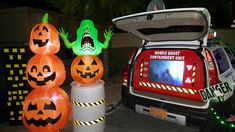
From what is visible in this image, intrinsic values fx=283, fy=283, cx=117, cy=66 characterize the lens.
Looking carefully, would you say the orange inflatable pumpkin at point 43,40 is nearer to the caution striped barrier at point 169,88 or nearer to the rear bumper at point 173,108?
the rear bumper at point 173,108

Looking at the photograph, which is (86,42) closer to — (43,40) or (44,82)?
(43,40)

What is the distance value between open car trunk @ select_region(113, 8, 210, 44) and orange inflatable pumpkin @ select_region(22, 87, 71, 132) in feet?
6.23

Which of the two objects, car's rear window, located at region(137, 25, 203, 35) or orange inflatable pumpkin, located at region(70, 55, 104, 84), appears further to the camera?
orange inflatable pumpkin, located at region(70, 55, 104, 84)

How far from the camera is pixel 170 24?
507 cm

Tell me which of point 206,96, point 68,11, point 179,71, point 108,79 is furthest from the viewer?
point 108,79

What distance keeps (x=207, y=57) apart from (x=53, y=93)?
274 centimetres

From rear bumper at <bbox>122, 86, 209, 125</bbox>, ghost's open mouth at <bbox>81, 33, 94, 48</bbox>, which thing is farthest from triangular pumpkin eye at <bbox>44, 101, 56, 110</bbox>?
rear bumper at <bbox>122, 86, 209, 125</bbox>

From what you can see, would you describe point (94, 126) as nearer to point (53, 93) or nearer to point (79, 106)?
point (79, 106)

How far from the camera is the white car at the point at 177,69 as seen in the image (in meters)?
4.75

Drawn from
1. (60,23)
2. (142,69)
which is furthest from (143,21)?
(60,23)

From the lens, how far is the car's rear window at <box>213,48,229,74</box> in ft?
17.5

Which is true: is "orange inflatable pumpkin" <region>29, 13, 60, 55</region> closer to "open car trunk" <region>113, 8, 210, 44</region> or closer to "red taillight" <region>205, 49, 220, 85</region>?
"open car trunk" <region>113, 8, 210, 44</region>

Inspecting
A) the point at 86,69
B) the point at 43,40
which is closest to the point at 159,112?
the point at 86,69

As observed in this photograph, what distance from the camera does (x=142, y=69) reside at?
5.68 metres
